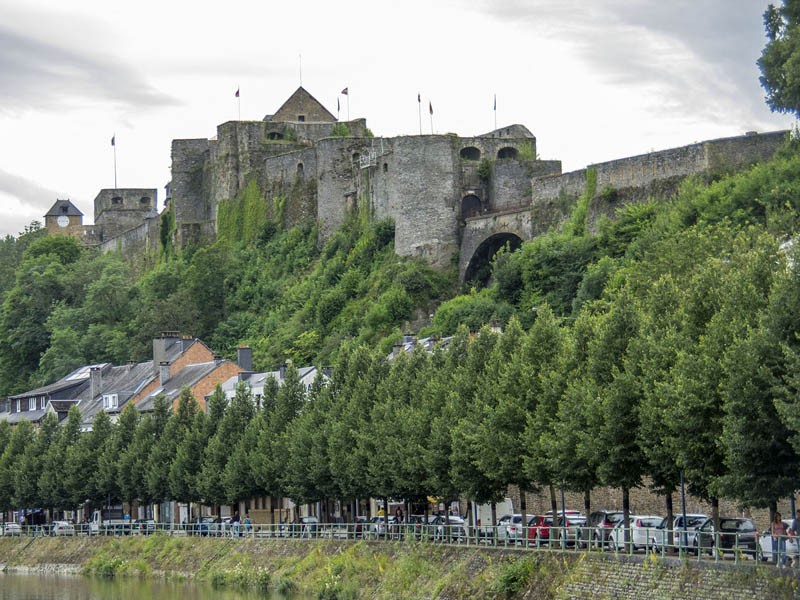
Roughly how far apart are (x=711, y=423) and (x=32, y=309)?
359 feet

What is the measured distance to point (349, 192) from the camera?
12850 cm

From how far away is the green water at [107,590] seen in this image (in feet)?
217

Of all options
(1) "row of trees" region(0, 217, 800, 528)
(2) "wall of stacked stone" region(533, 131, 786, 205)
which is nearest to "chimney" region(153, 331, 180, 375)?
(1) "row of trees" region(0, 217, 800, 528)

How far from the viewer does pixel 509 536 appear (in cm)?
5641

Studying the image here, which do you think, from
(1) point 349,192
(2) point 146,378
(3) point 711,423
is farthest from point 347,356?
(1) point 349,192

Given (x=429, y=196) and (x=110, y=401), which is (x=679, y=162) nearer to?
(x=429, y=196)

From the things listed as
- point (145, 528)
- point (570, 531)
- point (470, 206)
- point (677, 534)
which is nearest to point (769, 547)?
point (677, 534)

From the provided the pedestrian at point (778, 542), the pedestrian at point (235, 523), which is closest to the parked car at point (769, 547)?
the pedestrian at point (778, 542)

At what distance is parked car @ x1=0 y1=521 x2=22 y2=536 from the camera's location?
96.5 metres

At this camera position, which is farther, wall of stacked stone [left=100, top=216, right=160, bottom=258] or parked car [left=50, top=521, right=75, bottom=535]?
wall of stacked stone [left=100, top=216, right=160, bottom=258]

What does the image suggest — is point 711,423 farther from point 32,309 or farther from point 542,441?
point 32,309

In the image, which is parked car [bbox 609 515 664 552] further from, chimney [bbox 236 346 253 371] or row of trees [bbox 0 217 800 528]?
chimney [bbox 236 346 253 371]

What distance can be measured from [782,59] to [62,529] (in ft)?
146

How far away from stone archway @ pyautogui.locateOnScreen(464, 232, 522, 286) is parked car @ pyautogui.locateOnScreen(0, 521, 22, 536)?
113ft
